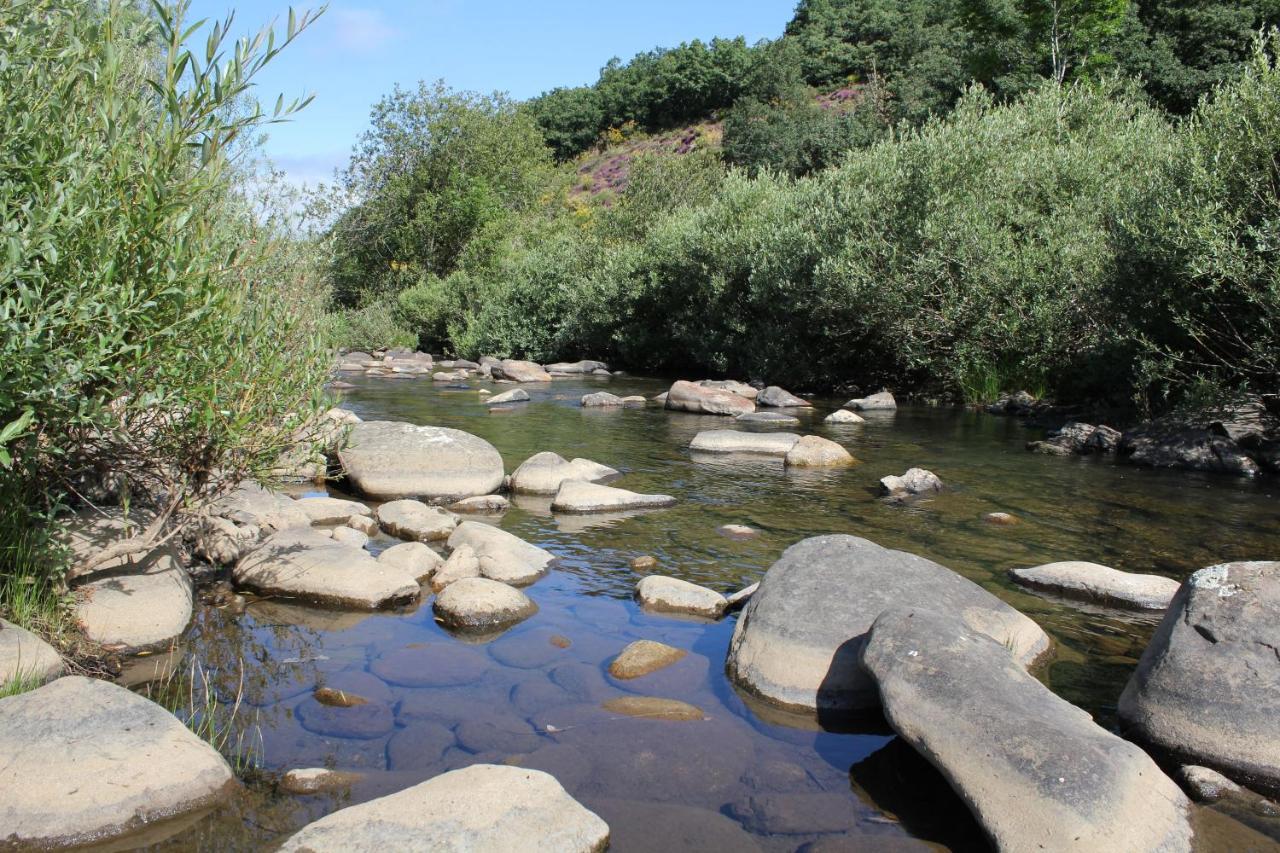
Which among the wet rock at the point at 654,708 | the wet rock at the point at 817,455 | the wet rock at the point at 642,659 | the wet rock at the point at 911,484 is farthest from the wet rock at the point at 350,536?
the wet rock at the point at 817,455

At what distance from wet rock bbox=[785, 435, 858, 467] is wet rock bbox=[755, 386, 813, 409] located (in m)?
9.02

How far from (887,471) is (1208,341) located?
6.81 m

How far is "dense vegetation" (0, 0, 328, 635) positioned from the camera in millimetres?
5668

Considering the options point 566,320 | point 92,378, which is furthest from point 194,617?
point 566,320

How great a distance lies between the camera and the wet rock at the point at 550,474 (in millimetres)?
14031

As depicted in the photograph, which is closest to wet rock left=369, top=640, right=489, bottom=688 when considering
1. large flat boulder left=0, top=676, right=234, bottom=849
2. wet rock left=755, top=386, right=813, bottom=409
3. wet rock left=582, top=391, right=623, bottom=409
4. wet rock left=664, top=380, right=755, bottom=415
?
large flat boulder left=0, top=676, right=234, bottom=849

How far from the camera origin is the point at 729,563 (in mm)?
10398

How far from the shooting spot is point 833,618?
707 cm

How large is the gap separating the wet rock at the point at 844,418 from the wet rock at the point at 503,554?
13.0 meters

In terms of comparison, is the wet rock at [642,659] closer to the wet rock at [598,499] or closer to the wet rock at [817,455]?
the wet rock at [598,499]

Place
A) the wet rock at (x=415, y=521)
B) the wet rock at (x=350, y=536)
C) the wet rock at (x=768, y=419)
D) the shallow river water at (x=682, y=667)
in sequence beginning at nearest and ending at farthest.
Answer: the shallow river water at (x=682, y=667), the wet rock at (x=350, y=536), the wet rock at (x=415, y=521), the wet rock at (x=768, y=419)

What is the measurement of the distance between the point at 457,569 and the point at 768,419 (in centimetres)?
1413

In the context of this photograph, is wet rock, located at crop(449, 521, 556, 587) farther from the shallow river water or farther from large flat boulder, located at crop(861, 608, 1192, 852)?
large flat boulder, located at crop(861, 608, 1192, 852)

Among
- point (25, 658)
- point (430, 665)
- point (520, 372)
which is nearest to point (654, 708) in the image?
point (430, 665)
